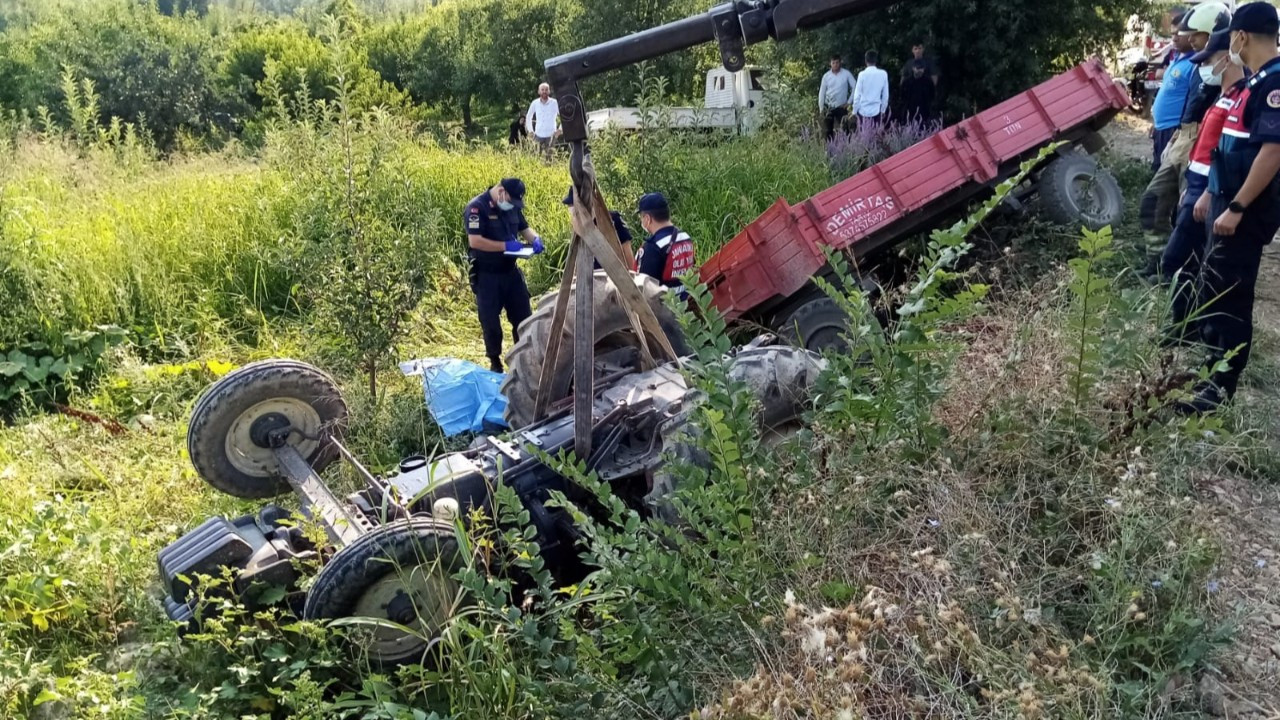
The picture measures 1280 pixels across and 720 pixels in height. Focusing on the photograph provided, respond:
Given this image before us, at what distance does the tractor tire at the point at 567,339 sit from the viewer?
433 centimetres

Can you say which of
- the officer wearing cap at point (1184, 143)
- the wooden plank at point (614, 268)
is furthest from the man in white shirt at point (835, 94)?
the wooden plank at point (614, 268)

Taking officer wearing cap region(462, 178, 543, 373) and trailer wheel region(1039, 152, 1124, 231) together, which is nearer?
officer wearing cap region(462, 178, 543, 373)

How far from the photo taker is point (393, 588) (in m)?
3.00

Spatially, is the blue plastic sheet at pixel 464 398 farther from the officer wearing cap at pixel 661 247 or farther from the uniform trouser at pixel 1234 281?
the uniform trouser at pixel 1234 281

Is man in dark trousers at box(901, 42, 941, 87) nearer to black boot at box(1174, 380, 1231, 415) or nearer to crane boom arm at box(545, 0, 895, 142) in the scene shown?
black boot at box(1174, 380, 1231, 415)

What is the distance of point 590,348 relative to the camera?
3.39 metres

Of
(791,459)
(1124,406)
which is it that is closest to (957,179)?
(1124,406)

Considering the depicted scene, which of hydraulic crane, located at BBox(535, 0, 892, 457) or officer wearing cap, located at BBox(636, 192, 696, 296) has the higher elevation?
hydraulic crane, located at BBox(535, 0, 892, 457)

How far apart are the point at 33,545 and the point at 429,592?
2237mm

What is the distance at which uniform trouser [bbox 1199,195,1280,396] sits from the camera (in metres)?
3.97

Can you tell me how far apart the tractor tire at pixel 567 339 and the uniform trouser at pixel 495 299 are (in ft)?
5.25

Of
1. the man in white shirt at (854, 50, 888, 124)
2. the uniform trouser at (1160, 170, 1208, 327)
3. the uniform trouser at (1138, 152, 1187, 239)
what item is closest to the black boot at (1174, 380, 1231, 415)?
the uniform trouser at (1160, 170, 1208, 327)

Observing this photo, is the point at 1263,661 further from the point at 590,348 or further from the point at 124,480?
the point at 124,480

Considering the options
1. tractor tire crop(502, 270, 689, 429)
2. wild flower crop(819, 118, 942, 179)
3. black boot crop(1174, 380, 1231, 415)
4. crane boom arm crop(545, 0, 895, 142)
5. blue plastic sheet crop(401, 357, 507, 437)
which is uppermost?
crane boom arm crop(545, 0, 895, 142)
